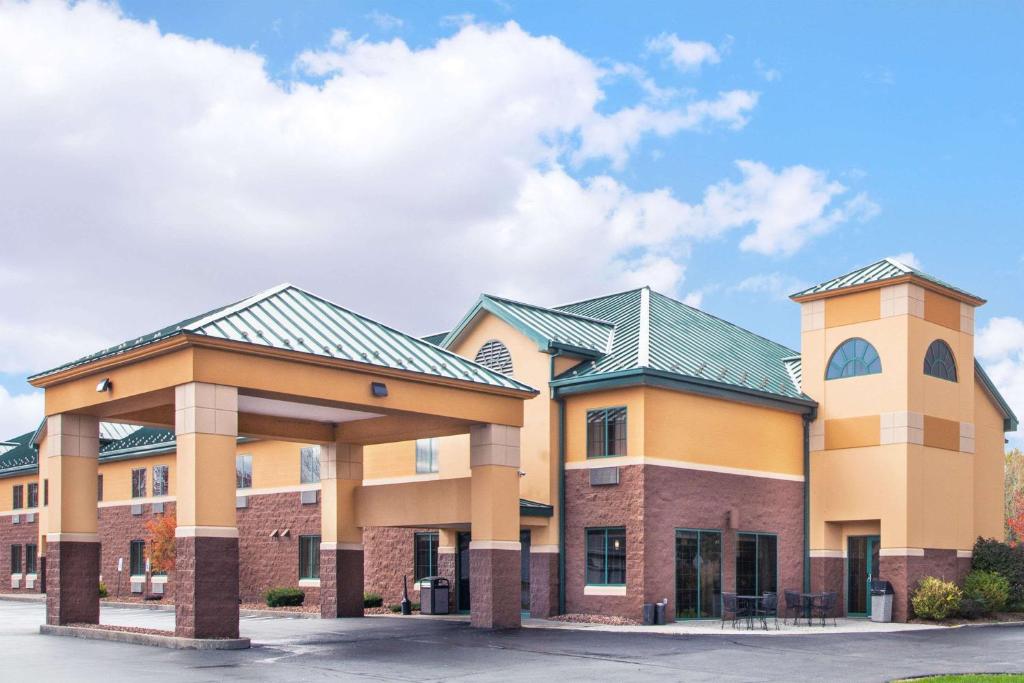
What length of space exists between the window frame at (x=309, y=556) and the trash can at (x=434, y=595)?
6427 mm

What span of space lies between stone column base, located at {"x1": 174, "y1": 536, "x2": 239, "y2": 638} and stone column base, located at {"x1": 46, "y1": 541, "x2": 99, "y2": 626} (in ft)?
16.2

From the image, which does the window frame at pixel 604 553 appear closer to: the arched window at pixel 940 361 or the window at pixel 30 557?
the arched window at pixel 940 361

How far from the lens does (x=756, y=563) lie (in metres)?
32.0

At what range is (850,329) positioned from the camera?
33.3 metres

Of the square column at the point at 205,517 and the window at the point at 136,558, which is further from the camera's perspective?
the window at the point at 136,558

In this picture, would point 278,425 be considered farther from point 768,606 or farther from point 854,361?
point 854,361

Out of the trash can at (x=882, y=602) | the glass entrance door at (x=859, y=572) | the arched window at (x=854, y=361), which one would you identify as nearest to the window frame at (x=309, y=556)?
the glass entrance door at (x=859, y=572)

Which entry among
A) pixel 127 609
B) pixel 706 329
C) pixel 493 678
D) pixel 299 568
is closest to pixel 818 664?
pixel 493 678

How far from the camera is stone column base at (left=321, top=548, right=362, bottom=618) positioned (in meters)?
30.1

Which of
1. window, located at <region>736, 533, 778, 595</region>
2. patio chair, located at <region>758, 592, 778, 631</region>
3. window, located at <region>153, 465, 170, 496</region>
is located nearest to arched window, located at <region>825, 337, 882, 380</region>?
window, located at <region>736, 533, 778, 595</region>

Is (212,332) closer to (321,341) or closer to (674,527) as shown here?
(321,341)

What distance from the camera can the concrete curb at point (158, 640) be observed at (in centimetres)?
2092

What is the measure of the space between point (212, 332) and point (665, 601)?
43.7ft

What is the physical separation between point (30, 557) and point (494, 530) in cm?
3706
